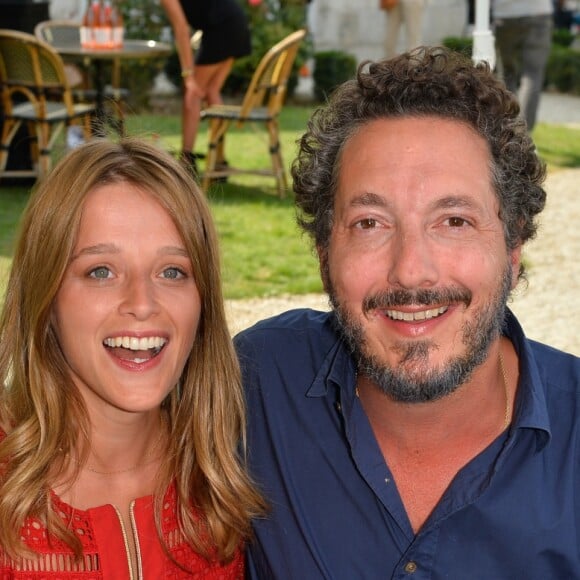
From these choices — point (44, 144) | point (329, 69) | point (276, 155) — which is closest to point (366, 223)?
point (44, 144)

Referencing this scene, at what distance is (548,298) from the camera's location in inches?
244

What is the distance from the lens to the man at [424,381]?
2.17 meters

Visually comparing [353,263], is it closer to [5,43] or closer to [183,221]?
[183,221]

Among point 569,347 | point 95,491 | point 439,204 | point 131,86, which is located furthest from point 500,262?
point 131,86

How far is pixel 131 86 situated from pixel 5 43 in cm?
514

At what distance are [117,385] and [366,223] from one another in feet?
2.15

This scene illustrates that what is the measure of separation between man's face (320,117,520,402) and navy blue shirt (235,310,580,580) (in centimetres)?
16

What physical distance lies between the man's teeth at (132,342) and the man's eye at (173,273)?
0.57 ft

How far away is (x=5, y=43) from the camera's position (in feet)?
25.3

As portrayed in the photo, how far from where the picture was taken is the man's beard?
224 centimetres

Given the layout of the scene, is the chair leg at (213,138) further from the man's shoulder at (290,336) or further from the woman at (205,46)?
the man's shoulder at (290,336)

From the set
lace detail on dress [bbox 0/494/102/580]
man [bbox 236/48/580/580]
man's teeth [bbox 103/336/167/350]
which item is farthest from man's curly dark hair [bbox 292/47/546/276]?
lace detail on dress [bbox 0/494/102/580]

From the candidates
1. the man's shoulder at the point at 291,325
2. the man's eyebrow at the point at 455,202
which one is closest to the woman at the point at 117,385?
the man's shoulder at the point at 291,325

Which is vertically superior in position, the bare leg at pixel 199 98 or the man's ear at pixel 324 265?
the man's ear at pixel 324 265
